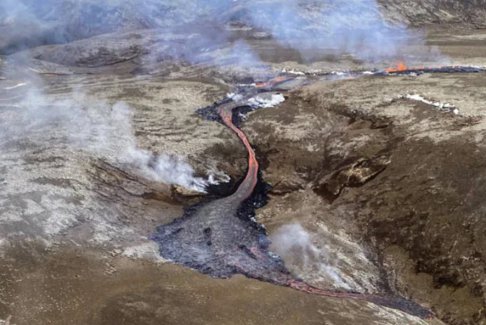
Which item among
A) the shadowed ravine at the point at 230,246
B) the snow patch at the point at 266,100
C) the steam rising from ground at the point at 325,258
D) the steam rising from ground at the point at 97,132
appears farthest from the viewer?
the snow patch at the point at 266,100

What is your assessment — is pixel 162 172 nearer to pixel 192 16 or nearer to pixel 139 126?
pixel 139 126

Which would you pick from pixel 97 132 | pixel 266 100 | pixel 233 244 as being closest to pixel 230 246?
pixel 233 244

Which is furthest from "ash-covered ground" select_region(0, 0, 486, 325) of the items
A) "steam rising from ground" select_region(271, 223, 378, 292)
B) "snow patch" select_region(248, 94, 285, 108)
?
"snow patch" select_region(248, 94, 285, 108)

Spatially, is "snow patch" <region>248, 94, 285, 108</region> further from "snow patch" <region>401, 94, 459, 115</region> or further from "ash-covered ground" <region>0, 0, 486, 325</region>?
"snow patch" <region>401, 94, 459, 115</region>

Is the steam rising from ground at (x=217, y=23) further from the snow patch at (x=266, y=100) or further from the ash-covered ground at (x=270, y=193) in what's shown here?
the ash-covered ground at (x=270, y=193)

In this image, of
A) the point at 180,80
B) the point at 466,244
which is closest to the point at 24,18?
the point at 180,80

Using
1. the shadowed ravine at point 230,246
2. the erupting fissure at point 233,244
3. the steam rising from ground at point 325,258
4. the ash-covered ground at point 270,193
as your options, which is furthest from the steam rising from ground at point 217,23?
the steam rising from ground at point 325,258

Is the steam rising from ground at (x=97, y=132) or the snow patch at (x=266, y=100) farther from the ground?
the steam rising from ground at (x=97, y=132)

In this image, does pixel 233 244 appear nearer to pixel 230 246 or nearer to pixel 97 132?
pixel 230 246
